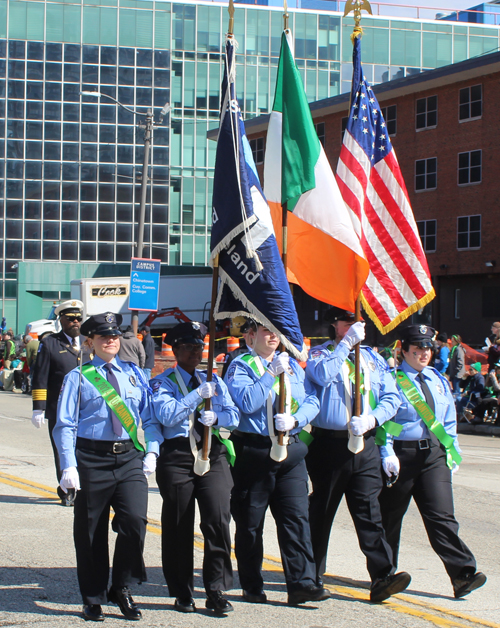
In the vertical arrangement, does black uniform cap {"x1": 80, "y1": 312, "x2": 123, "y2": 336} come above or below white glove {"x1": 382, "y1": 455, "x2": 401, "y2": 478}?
above

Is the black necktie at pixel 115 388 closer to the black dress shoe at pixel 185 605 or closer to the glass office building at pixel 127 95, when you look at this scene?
the black dress shoe at pixel 185 605

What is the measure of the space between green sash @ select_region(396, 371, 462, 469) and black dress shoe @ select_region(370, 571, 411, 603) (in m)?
0.92

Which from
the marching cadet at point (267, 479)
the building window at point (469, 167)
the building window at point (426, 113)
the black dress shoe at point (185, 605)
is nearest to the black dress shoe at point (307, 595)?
the marching cadet at point (267, 479)

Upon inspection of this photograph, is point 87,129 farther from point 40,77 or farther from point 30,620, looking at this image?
point 30,620

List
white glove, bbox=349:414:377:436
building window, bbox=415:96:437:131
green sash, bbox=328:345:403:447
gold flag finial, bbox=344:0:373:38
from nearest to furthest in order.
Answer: white glove, bbox=349:414:377:436
green sash, bbox=328:345:403:447
gold flag finial, bbox=344:0:373:38
building window, bbox=415:96:437:131

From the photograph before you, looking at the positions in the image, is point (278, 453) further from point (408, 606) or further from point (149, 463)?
point (408, 606)

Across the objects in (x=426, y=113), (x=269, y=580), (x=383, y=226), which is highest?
(x=426, y=113)

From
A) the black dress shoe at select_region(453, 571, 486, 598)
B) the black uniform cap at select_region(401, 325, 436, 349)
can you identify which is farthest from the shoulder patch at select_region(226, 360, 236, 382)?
the black dress shoe at select_region(453, 571, 486, 598)

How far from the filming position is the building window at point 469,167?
37.2 metres

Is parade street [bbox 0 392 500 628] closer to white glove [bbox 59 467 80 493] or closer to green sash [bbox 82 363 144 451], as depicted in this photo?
white glove [bbox 59 467 80 493]

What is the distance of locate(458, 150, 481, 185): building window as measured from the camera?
3725 cm

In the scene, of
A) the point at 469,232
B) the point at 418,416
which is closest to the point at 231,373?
the point at 418,416

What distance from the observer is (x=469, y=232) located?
124 ft

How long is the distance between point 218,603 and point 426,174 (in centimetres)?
3630
